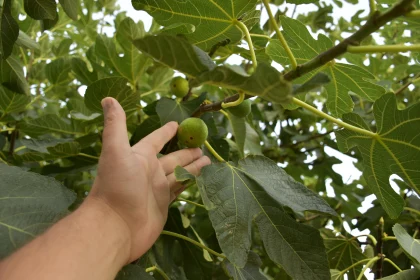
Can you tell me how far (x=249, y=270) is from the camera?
4.32ft

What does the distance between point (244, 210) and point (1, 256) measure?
583mm

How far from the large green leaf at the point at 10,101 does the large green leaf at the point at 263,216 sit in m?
0.95

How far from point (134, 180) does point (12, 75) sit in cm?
76

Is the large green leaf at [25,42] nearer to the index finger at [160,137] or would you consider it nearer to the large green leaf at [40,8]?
Result: the large green leaf at [40,8]

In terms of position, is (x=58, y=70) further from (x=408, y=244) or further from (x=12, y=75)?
(x=408, y=244)

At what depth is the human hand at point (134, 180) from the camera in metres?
1.05

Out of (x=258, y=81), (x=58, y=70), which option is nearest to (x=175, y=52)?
(x=258, y=81)

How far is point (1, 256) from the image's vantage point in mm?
909

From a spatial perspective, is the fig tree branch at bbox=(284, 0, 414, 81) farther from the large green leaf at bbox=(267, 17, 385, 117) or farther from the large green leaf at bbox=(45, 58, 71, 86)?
the large green leaf at bbox=(45, 58, 71, 86)

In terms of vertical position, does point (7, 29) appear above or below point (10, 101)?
above

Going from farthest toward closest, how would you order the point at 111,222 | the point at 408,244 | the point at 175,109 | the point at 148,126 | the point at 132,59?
the point at 132,59 < the point at 148,126 < the point at 175,109 < the point at 408,244 < the point at 111,222

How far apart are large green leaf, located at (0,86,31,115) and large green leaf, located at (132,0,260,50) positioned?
31.7 inches

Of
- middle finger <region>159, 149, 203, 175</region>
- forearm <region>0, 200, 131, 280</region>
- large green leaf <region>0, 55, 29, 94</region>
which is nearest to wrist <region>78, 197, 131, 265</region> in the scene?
forearm <region>0, 200, 131, 280</region>

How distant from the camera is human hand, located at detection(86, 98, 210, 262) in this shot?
1.05 m
